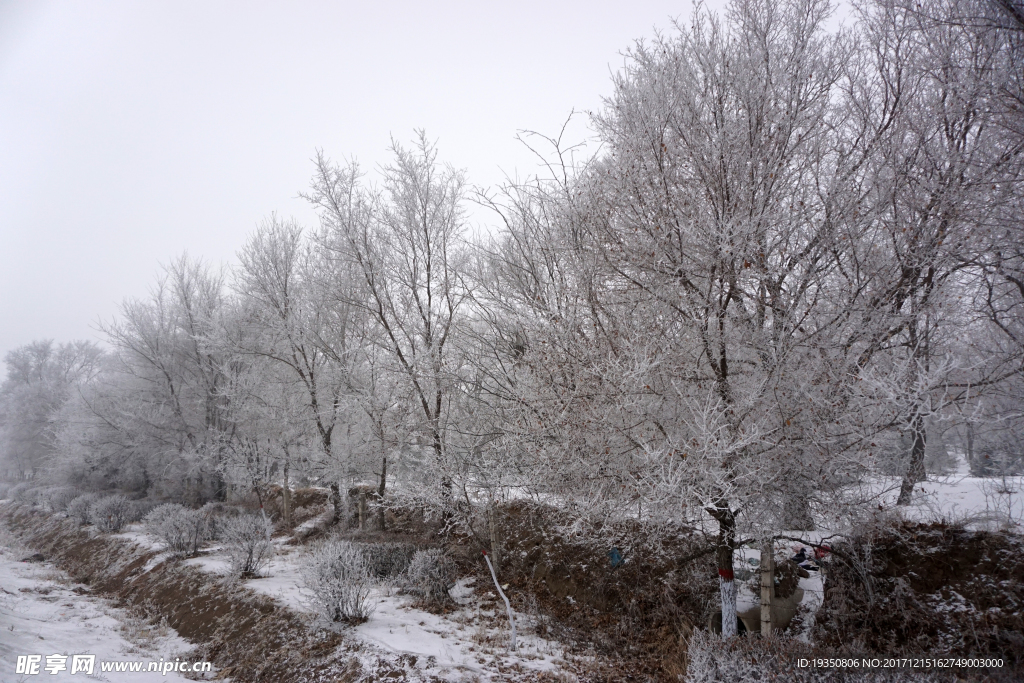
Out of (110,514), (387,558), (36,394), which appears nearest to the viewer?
(387,558)

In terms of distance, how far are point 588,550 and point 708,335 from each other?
577 centimetres

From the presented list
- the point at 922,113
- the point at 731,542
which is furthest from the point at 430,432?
the point at 922,113

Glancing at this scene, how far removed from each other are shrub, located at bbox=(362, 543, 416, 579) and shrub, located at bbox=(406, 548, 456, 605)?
40 centimetres

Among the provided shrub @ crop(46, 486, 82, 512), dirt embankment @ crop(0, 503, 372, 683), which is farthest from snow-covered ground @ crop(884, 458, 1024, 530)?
shrub @ crop(46, 486, 82, 512)

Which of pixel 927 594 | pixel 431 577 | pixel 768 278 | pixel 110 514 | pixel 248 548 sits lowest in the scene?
pixel 110 514

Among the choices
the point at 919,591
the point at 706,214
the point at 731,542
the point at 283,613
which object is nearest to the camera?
the point at 706,214

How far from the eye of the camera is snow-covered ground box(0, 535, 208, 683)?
516 centimetres

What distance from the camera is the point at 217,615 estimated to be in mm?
7734

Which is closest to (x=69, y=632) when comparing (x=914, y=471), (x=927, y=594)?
(x=914, y=471)

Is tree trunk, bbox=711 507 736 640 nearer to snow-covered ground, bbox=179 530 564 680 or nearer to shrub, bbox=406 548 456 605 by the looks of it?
snow-covered ground, bbox=179 530 564 680

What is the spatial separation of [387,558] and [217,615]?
2900 millimetres

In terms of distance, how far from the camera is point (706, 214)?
413 cm

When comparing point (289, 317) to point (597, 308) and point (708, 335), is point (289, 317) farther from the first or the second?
point (708, 335)

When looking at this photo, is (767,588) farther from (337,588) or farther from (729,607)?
(337,588)
